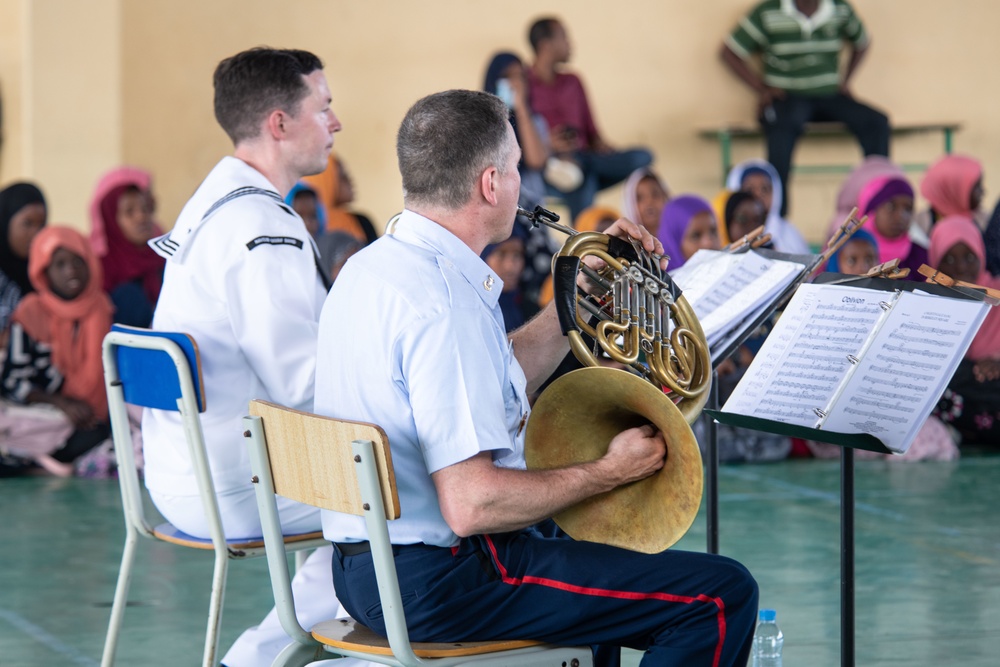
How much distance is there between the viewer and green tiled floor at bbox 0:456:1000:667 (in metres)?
3.52

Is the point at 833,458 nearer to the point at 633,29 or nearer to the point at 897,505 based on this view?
the point at 897,505

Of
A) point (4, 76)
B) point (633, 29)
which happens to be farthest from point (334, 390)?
point (633, 29)

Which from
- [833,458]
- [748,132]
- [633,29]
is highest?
[633,29]

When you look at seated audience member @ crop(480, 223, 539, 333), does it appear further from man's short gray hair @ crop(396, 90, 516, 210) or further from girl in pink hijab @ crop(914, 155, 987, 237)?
man's short gray hair @ crop(396, 90, 516, 210)

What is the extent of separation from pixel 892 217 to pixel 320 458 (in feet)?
18.9

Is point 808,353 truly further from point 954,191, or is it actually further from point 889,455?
point 954,191

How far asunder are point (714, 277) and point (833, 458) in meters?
3.76

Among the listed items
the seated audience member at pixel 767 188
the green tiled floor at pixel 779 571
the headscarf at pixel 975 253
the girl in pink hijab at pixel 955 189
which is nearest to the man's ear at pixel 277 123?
the green tiled floor at pixel 779 571

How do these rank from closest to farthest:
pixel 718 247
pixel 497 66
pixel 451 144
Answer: pixel 451 144 → pixel 718 247 → pixel 497 66

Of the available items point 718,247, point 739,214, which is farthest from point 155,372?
point 739,214

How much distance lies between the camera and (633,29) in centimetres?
998

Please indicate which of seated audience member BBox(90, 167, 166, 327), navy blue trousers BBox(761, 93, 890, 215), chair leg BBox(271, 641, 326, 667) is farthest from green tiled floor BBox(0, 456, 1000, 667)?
navy blue trousers BBox(761, 93, 890, 215)

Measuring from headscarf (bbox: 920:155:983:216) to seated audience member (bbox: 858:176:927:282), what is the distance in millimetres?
878

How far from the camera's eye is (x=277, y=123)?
312 centimetres
